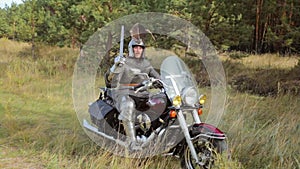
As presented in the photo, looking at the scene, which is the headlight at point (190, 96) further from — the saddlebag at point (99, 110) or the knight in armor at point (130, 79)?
the saddlebag at point (99, 110)

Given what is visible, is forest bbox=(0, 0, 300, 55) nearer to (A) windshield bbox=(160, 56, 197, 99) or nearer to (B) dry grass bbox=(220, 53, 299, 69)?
(B) dry grass bbox=(220, 53, 299, 69)

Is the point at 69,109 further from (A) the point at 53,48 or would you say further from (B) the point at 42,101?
(A) the point at 53,48

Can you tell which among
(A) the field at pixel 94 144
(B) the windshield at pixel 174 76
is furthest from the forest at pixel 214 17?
(B) the windshield at pixel 174 76

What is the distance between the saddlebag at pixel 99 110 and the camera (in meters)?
3.51

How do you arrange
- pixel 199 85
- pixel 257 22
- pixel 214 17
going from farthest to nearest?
pixel 257 22, pixel 214 17, pixel 199 85

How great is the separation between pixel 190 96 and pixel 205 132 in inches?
12.5

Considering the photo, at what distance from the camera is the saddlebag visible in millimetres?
3510

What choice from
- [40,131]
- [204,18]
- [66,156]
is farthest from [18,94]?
[204,18]

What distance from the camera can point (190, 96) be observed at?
274 cm

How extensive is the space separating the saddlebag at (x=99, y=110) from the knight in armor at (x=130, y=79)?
167 millimetres

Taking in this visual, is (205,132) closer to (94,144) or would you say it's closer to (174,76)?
(174,76)

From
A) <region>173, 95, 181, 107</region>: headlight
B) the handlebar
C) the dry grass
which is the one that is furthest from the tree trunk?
<region>173, 95, 181, 107</region>: headlight

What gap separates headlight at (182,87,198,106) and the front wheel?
306 millimetres

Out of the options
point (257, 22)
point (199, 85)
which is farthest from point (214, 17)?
point (199, 85)
